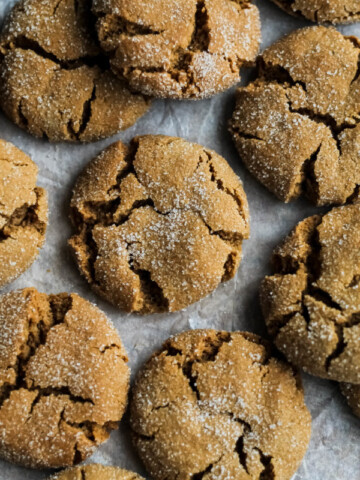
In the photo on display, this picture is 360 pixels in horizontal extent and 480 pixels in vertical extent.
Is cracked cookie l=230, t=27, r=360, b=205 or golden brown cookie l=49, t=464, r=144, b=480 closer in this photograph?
golden brown cookie l=49, t=464, r=144, b=480

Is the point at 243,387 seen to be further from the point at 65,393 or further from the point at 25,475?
the point at 25,475

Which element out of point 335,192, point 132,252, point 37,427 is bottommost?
point 37,427

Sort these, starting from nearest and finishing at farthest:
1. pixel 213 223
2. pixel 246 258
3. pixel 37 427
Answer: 1. pixel 37 427
2. pixel 213 223
3. pixel 246 258

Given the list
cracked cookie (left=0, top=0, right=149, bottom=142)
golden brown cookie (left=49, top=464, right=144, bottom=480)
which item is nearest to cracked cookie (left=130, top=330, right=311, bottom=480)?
golden brown cookie (left=49, top=464, right=144, bottom=480)

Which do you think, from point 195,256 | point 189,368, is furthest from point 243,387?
point 195,256

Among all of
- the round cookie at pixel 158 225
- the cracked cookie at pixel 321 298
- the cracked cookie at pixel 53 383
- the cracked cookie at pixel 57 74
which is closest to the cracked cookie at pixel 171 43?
the cracked cookie at pixel 57 74

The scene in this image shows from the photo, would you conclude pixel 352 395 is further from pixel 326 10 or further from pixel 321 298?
pixel 326 10

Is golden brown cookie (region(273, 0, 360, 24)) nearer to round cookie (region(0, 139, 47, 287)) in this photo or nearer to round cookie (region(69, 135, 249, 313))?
round cookie (region(69, 135, 249, 313))
